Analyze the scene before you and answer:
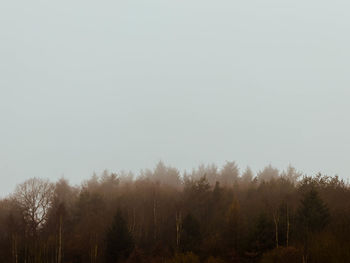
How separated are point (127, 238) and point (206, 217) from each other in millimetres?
11744

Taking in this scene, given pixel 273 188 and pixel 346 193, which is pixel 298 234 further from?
pixel 273 188

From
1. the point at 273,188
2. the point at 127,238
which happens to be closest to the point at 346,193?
the point at 273,188

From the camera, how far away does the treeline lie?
141 ft

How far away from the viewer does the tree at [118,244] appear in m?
49.7

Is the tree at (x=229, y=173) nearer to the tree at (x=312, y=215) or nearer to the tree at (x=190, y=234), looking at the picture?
the tree at (x=190, y=234)

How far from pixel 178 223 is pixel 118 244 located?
8.38 meters

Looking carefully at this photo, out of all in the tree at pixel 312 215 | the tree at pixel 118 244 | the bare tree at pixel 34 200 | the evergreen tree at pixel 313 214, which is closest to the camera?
the tree at pixel 312 215

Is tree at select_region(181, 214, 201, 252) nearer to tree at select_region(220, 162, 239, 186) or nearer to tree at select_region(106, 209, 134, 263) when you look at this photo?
tree at select_region(106, 209, 134, 263)

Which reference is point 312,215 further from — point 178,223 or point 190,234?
point 178,223

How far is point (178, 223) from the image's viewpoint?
53531mm

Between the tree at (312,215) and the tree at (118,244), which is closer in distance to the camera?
the tree at (312,215)

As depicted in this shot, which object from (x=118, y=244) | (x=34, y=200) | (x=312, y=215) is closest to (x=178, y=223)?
(x=118, y=244)

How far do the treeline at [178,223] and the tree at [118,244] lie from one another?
12cm

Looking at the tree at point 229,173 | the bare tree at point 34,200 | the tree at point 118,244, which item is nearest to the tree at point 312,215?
the tree at point 118,244
